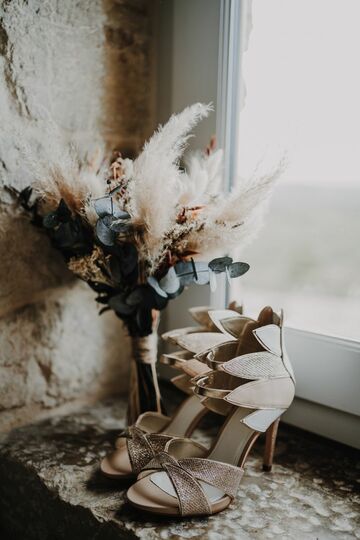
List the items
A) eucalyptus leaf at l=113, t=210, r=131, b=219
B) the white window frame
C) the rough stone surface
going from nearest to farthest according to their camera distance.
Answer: the rough stone surface → eucalyptus leaf at l=113, t=210, r=131, b=219 → the white window frame

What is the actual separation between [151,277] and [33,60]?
511 millimetres

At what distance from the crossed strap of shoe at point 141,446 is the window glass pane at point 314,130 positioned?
0.34 meters

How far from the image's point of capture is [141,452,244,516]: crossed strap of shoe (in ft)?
2.51

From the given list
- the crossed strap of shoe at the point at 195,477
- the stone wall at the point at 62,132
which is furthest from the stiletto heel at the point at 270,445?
the stone wall at the point at 62,132

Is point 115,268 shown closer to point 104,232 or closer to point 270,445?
point 104,232

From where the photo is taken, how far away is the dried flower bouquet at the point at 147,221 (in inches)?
33.4

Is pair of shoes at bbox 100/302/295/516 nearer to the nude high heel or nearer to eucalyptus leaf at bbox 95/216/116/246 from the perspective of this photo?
the nude high heel

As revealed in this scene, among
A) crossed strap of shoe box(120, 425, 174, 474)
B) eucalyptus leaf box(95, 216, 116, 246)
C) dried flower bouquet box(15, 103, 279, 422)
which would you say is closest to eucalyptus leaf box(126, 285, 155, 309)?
dried flower bouquet box(15, 103, 279, 422)

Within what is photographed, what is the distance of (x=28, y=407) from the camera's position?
112 centimetres

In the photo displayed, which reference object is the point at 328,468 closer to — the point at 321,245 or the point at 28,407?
the point at 321,245

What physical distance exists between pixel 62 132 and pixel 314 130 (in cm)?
53

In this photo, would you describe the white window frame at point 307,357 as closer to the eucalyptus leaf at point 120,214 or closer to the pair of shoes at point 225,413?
the pair of shoes at point 225,413

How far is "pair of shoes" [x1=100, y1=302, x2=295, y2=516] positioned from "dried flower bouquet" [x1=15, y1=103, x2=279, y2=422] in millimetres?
106

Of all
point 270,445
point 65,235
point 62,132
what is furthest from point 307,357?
point 62,132
